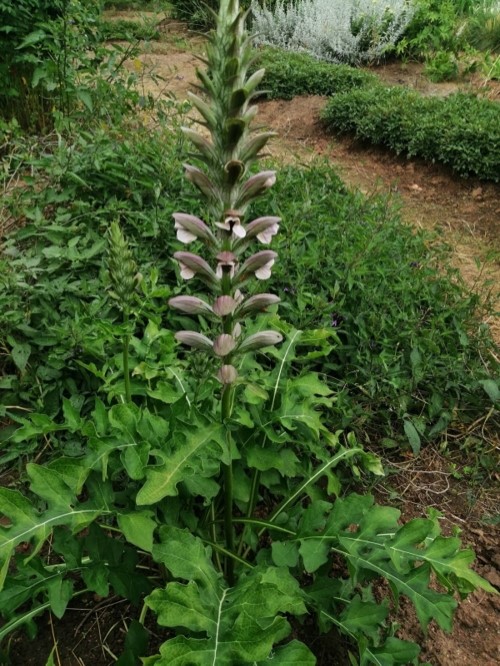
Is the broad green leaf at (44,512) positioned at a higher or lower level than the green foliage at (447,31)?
lower

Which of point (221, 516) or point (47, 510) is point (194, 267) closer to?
point (47, 510)

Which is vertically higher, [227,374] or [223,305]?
[223,305]

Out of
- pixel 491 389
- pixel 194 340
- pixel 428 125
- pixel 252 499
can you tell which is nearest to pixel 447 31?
pixel 428 125

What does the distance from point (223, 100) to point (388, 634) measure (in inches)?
73.6

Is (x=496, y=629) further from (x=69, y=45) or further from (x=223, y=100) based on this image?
(x=69, y=45)

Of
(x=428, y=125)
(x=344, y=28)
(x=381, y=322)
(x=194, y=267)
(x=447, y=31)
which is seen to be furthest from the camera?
(x=344, y=28)

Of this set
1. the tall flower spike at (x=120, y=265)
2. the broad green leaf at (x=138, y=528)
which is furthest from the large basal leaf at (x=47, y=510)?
the tall flower spike at (x=120, y=265)

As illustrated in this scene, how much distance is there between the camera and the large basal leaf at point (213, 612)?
1384 mm

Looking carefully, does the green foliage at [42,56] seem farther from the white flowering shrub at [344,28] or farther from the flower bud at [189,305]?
the white flowering shrub at [344,28]

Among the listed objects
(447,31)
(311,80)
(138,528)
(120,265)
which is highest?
(447,31)

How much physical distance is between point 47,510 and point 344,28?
10.3 meters

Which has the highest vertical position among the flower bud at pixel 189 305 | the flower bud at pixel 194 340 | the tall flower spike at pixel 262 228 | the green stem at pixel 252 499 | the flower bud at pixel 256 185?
the flower bud at pixel 256 185

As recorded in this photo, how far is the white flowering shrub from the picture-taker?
962 cm

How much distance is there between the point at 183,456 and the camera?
1.65 metres
